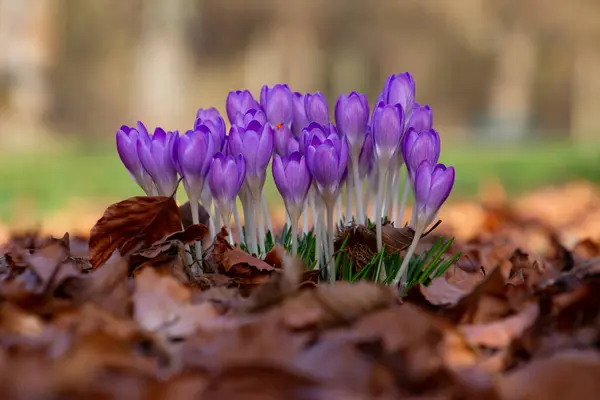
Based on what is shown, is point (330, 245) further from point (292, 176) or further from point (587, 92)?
point (587, 92)

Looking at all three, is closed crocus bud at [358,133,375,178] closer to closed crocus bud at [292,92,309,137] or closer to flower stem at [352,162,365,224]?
flower stem at [352,162,365,224]

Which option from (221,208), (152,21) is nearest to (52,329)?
(221,208)

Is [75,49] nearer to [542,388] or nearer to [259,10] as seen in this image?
[259,10]

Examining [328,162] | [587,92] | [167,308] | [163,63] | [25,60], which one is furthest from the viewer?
[587,92]

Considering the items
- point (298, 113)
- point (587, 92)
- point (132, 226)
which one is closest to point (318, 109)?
point (298, 113)

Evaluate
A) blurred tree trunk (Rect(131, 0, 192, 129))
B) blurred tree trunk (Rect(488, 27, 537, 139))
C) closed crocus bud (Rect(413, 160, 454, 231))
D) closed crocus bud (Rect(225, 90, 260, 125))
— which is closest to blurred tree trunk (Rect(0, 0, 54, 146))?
blurred tree trunk (Rect(131, 0, 192, 129))
